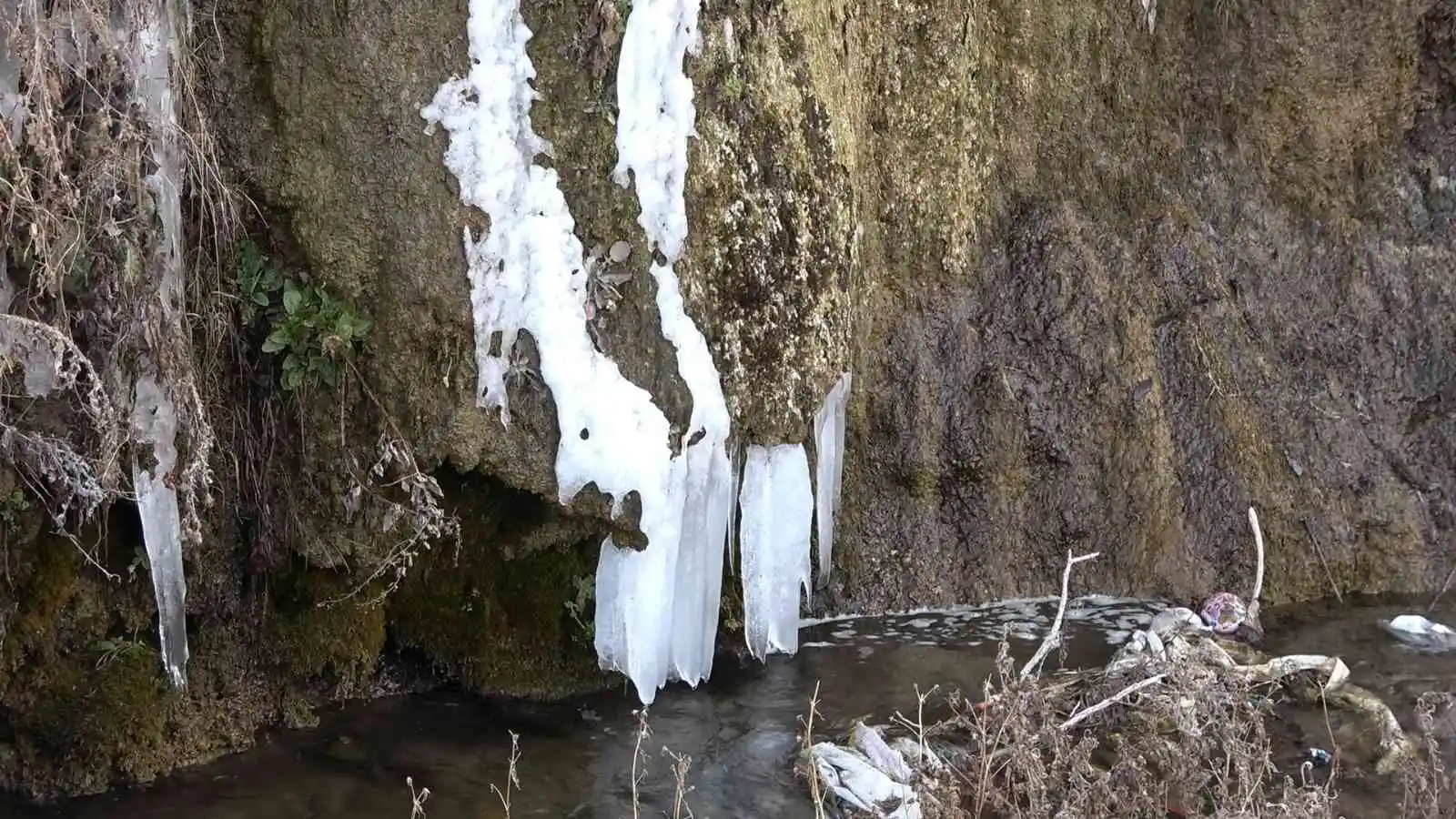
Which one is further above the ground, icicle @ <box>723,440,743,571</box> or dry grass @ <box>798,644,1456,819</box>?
icicle @ <box>723,440,743,571</box>

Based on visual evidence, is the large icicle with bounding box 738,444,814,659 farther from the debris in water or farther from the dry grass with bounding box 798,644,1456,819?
the debris in water

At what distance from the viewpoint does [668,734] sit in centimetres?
498

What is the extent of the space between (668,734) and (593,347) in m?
1.58

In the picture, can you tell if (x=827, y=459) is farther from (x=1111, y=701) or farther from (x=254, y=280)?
(x=254, y=280)

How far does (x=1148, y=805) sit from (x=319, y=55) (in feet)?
12.2

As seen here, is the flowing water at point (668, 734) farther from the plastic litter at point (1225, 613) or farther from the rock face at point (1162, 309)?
the rock face at point (1162, 309)

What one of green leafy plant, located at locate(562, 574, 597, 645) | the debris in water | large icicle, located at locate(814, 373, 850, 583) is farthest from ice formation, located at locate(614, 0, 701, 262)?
the debris in water

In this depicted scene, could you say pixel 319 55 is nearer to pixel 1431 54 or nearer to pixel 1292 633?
pixel 1292 633

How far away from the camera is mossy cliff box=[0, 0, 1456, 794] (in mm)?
4406

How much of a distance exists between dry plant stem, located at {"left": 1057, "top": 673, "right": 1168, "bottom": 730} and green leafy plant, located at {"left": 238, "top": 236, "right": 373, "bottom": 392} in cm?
282

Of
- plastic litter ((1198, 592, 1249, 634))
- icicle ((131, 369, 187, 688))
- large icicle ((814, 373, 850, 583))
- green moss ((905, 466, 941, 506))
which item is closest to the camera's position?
icicle ((131, 369, 187, 688))

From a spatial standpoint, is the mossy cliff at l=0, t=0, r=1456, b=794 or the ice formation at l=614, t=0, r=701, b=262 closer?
the mossy cliff at l=0, t=0, r=1456, b=794

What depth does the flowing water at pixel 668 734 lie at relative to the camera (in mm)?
4387

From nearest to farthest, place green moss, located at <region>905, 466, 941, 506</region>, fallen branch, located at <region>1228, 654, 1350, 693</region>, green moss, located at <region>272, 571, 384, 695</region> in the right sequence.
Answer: green moss, located at <region>272, 571, 384, 695</region> < fallen branch, located at <region>1228, 654, 1350, 693</region> < green moss, located at <region>905, 466, 941, 506</region>
